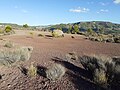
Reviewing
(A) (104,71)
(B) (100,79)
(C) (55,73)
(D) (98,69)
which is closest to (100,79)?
(B) (100,79)

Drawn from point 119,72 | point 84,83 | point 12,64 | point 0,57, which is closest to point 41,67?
point 12,64

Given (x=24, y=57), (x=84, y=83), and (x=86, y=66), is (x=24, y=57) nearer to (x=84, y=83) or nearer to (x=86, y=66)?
(x=86, y=66)

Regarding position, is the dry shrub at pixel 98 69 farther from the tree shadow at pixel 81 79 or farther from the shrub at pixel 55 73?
the shrub at pixel 55 73

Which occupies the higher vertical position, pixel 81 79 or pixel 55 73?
pixel 55 73

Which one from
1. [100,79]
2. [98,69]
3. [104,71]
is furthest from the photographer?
[98,69]

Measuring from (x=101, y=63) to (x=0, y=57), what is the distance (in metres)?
6.40

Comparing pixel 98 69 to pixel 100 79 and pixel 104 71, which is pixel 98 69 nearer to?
pixel 104 71

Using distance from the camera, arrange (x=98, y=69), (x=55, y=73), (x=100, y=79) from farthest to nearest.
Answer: (x=98, y=69) → (x=55, y=73) → (x=100, y=79)

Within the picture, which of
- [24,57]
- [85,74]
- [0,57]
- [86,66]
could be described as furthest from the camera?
[24,57]

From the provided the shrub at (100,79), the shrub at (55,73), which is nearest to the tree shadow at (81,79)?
the shrub at (100,79)

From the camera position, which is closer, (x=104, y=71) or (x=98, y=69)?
(x=104, y=71)

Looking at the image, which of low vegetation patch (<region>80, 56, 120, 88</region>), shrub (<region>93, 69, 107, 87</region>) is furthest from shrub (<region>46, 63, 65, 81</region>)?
shrub (<region>93, 69, 107, 87</region>)

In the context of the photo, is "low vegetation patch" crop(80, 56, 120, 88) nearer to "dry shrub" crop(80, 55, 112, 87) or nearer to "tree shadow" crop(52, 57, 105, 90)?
"dry shrub" crop(80, 55, 112, 87)

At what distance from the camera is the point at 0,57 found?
47.9 feet
